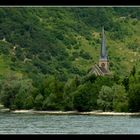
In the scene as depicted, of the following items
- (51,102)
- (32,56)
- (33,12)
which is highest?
(33,12)

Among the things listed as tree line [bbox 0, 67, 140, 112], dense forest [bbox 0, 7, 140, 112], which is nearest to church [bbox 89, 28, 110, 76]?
dense forest [bbox 0, 7, 140, 112]

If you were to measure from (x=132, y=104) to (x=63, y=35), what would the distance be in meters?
81.8

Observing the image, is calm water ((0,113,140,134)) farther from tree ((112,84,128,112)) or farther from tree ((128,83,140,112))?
tree ((112,84,128,112))

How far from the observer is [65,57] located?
132m

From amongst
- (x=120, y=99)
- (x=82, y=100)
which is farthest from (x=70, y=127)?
(x=82, y=100)

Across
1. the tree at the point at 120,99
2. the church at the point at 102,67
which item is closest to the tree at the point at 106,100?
the tree at the point at 120,99

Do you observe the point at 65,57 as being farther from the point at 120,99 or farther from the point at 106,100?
the point at 120,99

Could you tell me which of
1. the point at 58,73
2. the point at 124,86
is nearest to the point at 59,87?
the point at 124,86

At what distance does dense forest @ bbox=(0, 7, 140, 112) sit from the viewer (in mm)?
66438

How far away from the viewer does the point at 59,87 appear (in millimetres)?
68688

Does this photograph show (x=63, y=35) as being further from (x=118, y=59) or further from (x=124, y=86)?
(x=124, y=86)

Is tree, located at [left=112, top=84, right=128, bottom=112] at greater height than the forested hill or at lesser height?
lesser

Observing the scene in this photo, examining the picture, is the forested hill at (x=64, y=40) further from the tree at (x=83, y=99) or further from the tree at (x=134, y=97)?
the tree at (x=134, y=97)

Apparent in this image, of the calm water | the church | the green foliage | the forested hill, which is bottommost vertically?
the calm water
